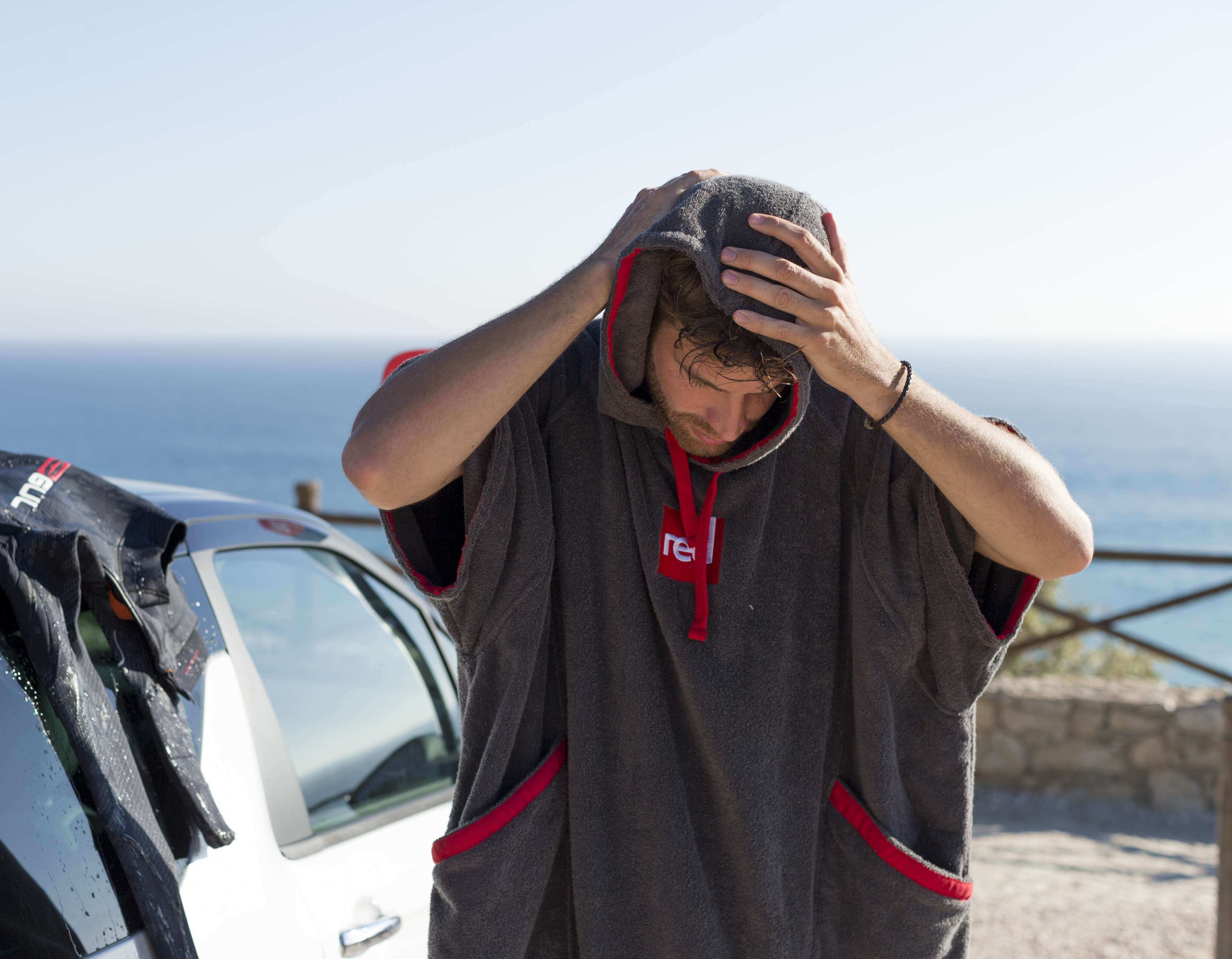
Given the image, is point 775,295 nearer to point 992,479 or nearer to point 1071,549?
point 992,479

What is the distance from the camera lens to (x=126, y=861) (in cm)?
156

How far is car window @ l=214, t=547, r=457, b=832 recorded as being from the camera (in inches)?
95.9

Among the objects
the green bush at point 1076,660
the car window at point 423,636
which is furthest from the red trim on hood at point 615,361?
the green bush at point 1076,660

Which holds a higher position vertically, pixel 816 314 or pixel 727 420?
pixel 816 314

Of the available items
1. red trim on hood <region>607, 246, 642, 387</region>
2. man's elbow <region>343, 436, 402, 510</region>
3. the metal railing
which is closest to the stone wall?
the metal railing

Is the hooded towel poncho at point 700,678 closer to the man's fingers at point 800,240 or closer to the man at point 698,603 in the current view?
the man at point 698,603

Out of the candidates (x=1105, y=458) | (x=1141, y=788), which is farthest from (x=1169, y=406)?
(x=1141, y=788)

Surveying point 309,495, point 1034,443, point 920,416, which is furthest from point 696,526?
point 1034,443

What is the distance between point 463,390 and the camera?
1.37m

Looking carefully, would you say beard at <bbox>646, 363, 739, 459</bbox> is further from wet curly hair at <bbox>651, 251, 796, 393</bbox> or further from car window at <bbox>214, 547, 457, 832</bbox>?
car window at <bbox>214, 547, 457, 832</bbox>

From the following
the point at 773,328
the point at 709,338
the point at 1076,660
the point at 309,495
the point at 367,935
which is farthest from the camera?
the point at 1076,660

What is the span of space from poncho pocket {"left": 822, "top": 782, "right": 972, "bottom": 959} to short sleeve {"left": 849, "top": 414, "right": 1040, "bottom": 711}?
23cm

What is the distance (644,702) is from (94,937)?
865mm

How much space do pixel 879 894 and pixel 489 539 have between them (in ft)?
2.63
